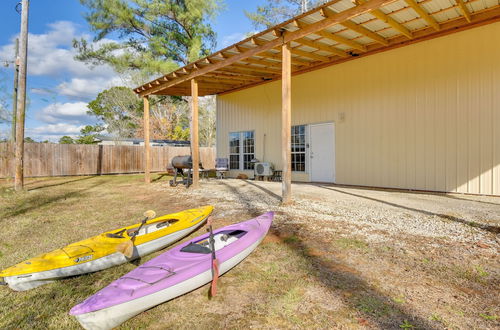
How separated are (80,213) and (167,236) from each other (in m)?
3.10

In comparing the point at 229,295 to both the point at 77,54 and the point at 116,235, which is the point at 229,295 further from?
the point at 77,54

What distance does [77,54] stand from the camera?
13586mm

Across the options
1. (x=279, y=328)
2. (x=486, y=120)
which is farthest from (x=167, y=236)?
(x=486, y=120)

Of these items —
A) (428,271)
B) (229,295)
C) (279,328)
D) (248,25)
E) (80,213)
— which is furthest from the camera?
(248,25)

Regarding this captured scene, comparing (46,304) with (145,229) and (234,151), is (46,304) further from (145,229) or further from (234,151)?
(234,151)

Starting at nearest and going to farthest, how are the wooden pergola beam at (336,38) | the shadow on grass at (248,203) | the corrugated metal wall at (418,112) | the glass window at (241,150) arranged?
1. the shadow on grass at (248,203)
2. the wooden pergola beam at (336,38)
3. the corrugated metal wall at (418,112)
4. the glass window at (241,150)

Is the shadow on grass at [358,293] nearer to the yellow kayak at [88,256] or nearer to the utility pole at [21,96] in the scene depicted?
the yellow kayak at [88,256]

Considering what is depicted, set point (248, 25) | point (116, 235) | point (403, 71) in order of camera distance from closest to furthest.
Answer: point (116, 235) < point (403, 71) < point (248, 25)

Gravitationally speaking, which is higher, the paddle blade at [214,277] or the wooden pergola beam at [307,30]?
the wooden pergola beam at [307,30]

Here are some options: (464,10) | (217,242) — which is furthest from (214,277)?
(464,10)

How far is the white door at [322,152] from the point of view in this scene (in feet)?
27.2

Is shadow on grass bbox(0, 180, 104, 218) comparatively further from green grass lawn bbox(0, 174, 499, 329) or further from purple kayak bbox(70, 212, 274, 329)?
purple kayak bbox(70, 212, 274, 329)

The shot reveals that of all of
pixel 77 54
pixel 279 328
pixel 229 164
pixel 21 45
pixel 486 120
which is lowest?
pixel 279 328

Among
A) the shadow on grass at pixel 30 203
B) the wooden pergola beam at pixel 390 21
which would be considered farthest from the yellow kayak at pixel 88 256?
the wooden pergola beam at pixel 390 21
